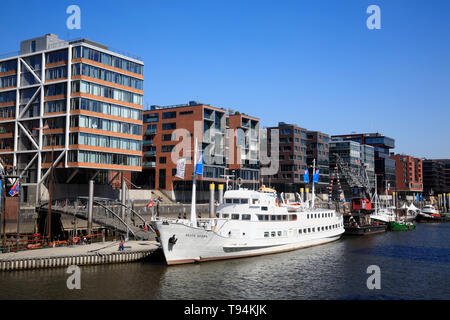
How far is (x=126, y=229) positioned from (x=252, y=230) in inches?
694

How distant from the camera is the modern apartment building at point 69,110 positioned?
8325 cm

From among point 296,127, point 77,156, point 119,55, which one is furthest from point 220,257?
point 296,127

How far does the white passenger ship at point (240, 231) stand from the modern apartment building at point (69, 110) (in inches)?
1623

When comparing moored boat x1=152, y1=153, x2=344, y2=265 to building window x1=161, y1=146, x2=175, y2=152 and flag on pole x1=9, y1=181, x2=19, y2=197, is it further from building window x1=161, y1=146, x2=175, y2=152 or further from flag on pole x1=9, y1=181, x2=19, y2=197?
building window x1=161, y1=146, x2=175, y2=152

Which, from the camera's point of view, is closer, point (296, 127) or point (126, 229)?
point (126, 229)

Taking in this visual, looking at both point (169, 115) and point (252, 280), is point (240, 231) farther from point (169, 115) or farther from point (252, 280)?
point (169, 115)

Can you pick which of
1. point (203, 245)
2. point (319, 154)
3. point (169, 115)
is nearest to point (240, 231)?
point (203, 245)

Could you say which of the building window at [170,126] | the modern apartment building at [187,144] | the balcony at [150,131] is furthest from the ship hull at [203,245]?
the balcony at [150,131]

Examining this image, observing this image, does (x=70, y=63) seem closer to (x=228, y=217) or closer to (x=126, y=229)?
(x=126, y=229)

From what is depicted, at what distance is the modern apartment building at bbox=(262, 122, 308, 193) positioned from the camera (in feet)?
495

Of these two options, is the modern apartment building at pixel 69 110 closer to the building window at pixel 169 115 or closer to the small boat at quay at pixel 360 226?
the building window at pixel 169 115

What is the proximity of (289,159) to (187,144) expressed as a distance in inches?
1981
